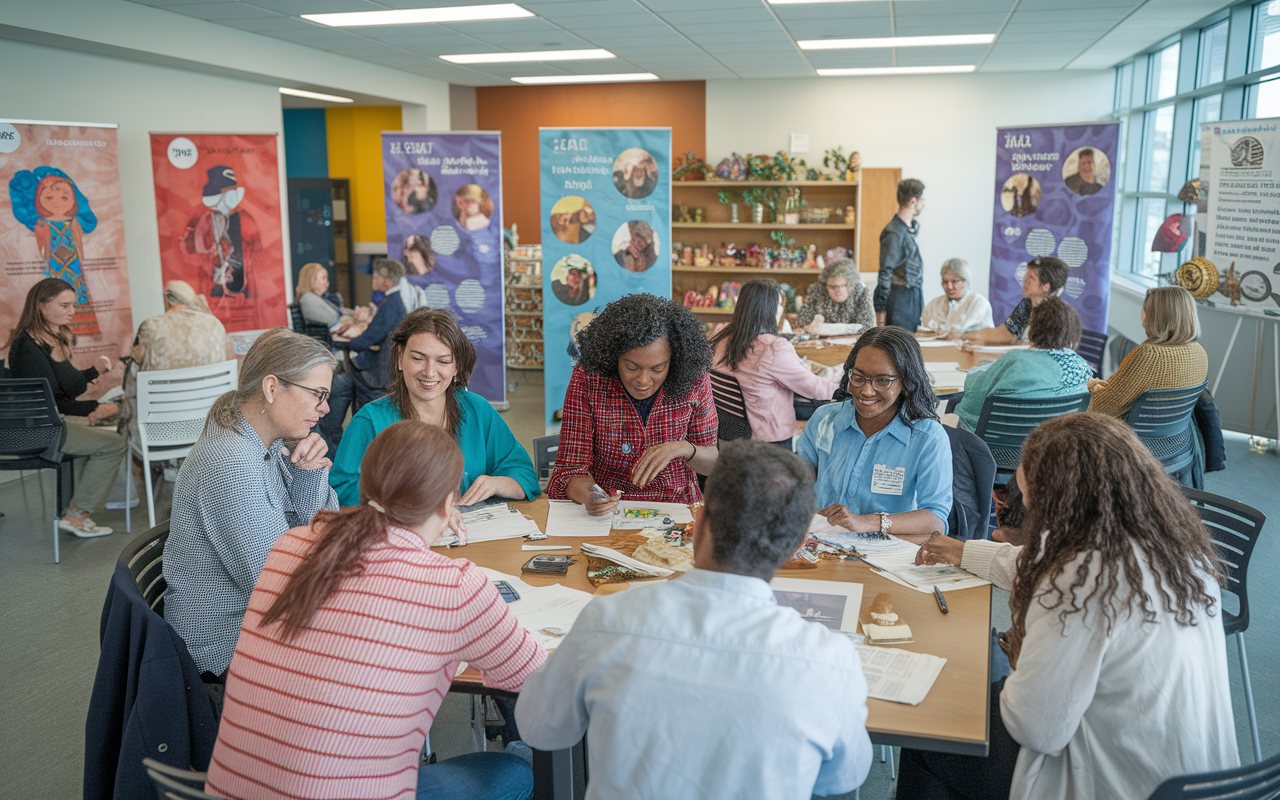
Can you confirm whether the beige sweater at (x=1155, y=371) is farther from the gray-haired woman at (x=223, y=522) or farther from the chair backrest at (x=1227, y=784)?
the gray-haired woman at (x=223, y=522)

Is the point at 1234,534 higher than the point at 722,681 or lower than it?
lower

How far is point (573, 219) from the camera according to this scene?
22.8ft

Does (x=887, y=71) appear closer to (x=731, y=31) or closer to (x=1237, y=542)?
(x=731, y=31)

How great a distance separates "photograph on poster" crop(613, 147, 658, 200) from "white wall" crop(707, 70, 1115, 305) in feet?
14.7

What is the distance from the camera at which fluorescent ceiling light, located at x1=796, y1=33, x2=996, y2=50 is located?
8141mm

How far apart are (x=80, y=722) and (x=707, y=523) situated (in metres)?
2.83

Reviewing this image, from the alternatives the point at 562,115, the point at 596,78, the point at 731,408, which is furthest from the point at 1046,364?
the point at 562,115

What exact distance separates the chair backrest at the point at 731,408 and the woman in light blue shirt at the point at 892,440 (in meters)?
1.71

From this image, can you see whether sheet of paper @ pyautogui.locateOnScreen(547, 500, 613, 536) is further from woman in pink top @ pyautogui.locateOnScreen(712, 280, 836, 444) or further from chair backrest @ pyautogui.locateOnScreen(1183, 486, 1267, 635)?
woman in pink top @ pyautogui.locateOnScreen(712, 280, 836, 444)

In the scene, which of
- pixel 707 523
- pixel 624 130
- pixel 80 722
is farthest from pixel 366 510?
pixel 624 130

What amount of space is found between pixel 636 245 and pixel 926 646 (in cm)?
532

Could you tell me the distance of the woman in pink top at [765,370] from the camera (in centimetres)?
455

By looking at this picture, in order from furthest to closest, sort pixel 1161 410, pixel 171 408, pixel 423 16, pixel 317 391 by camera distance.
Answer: pixel 423 16 → pixel 171 408 → pixel 1161 410 → pixel 317 391

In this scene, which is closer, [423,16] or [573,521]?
[573,521]
